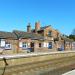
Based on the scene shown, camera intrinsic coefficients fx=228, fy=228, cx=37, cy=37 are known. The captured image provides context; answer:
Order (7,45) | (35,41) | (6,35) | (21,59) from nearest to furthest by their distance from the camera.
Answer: (21,59), (7,45), (6,35), (35,41)

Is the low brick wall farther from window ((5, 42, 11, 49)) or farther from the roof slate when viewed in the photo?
the roof slate

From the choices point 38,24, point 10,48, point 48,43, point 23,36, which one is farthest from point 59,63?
point 38,24

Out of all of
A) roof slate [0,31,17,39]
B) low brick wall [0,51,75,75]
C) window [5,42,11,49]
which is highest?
roof slate [0,31,17,39]

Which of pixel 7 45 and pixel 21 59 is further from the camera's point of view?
pixel 7 45

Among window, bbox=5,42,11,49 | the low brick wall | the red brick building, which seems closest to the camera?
the low brick wall

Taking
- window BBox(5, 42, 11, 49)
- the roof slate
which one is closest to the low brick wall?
window BBox(5, 42, 11, 49)

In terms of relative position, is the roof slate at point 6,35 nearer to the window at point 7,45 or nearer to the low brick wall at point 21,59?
the window at point 7,45

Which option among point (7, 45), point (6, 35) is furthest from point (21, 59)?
point (6, 35)

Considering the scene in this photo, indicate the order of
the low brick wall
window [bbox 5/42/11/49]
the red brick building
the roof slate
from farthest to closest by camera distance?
1. the red brick building
2. window [bbox 5/42/11/49]
3. the roof slate
4. the low brick wall

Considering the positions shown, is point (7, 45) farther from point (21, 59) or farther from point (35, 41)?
point (21, 59)

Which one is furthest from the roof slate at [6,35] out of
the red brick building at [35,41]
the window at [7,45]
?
the window at [7,45]

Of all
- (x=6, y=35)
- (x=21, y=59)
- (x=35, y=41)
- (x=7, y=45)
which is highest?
(x=6, y=35)

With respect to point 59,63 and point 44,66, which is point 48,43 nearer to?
point 59,63

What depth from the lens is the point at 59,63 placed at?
32.4 metres
